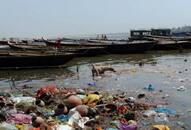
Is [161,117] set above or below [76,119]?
below

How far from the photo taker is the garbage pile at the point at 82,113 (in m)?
9.32

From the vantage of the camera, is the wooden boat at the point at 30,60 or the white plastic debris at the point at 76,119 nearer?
the white plastic debris at the point at 76,119

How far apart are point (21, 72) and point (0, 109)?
1184 centimetres

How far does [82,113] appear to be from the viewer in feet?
33.7

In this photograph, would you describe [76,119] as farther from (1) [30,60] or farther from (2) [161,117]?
(1) [30,60]

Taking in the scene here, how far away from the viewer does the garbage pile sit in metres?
9.32

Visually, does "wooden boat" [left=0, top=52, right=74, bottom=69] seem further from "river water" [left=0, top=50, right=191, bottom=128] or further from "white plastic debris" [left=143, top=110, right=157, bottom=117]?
"white plastic debris" [left=143, top=110, right=157, bottom=117]

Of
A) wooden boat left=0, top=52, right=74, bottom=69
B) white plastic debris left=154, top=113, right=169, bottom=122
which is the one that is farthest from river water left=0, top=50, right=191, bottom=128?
white plastic debris left=154, top=113, right=169, bottom=122

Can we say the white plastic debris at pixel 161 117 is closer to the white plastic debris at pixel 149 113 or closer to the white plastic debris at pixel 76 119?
the white plastic debris at pixel 149 113

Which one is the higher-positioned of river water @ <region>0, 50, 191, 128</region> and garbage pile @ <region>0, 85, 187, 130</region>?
garbage pile @ <region>0, 85, 187, 130</region>

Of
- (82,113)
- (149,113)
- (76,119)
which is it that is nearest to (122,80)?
(149,113)

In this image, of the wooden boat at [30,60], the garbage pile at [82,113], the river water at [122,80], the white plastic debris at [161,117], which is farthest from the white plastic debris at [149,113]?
the wooden boat at [30,60]

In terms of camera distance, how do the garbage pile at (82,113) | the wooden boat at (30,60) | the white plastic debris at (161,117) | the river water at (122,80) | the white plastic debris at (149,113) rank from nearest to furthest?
the garbage pile at (82,113) < the white plastic debris at (161,117) < the white plastic debris at (149,113) < the river water at (122,80) < the wooden boat at (30,60)

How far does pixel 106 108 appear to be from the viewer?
11.1m
